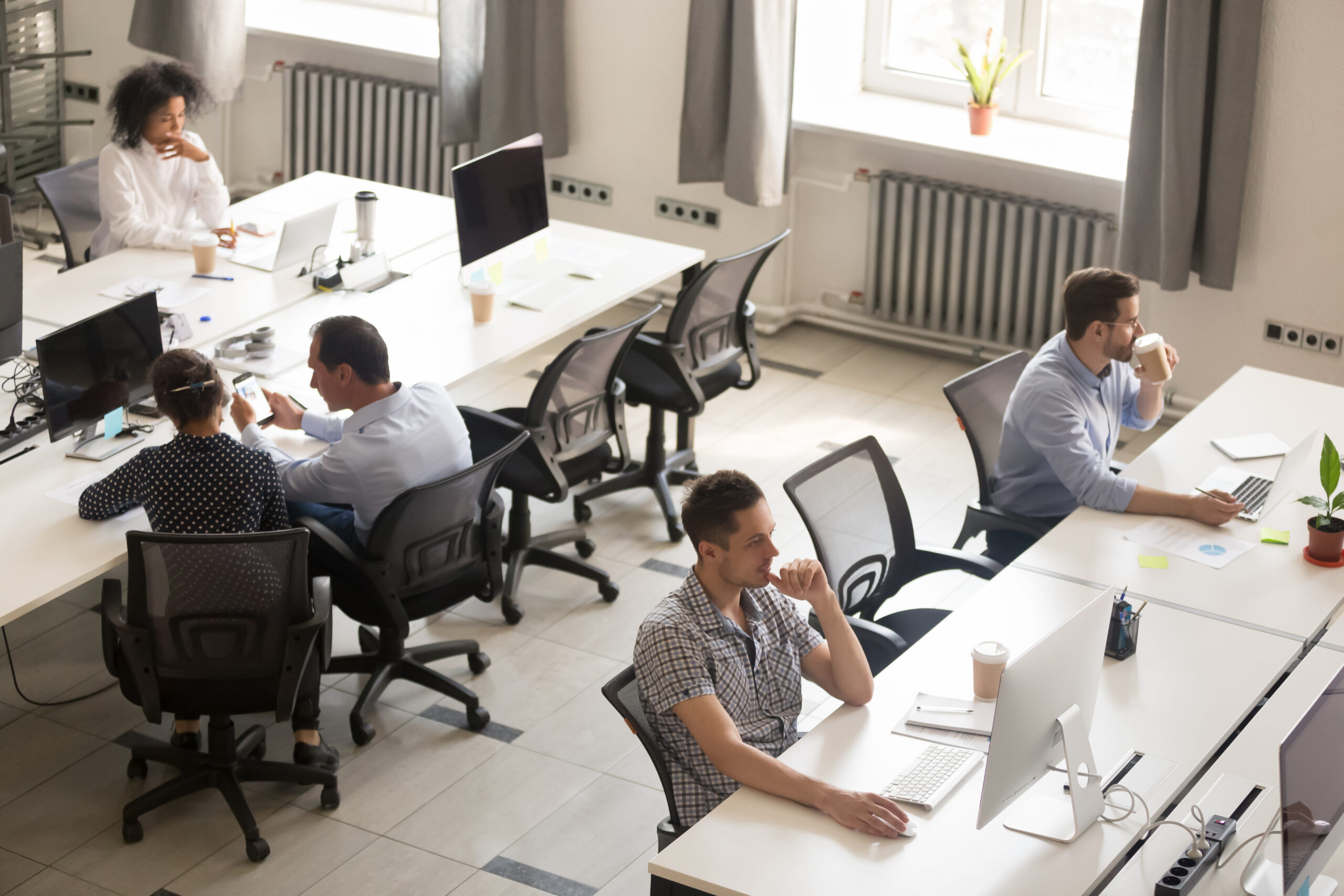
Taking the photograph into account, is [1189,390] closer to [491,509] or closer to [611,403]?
[611,403]

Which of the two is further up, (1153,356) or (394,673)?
(1153,356)

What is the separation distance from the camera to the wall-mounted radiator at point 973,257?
6422mm

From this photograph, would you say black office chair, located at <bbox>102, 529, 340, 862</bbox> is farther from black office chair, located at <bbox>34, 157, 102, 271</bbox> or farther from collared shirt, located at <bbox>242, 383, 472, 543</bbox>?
black office chair, located at <bbox>34, 157, 102, 271</bbox>

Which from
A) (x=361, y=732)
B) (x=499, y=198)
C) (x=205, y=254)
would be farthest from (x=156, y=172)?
(x=361, y=732)

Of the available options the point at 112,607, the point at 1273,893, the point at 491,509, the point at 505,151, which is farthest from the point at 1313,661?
the point at 505,151

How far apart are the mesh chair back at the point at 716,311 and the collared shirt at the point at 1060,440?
3.97ft

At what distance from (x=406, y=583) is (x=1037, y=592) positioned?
161cm

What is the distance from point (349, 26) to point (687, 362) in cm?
363

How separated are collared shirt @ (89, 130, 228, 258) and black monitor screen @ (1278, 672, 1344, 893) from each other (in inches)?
173

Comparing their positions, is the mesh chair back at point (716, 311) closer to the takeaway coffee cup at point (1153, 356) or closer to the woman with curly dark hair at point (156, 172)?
the takeaway coffee cup at point (1153, 356)

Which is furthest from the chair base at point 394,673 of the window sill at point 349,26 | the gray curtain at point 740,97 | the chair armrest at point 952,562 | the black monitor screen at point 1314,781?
the window sill at point 349,26

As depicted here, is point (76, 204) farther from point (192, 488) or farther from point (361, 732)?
point (361, 732)

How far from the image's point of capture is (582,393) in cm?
475

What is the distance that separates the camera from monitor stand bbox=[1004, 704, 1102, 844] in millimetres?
2701
